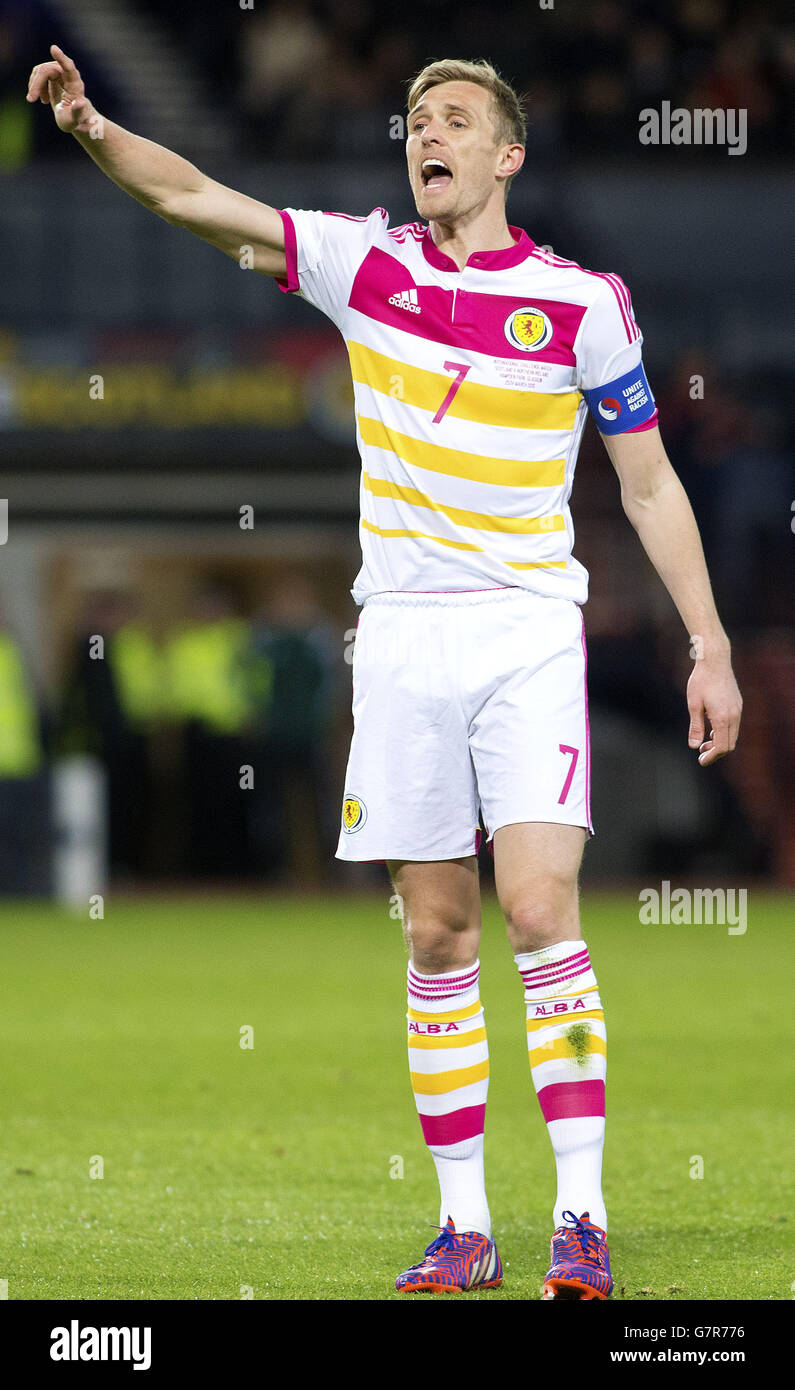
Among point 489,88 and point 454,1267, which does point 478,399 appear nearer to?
point 489,88

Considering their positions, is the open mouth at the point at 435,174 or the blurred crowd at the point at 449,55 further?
Answer: the blurred crowd at the point at 449,55

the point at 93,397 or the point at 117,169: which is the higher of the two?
the point at 93,397

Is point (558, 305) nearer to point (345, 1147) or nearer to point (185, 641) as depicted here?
point (345, 1147)

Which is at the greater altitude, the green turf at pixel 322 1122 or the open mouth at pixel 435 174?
the open mouth at pixel 435 174

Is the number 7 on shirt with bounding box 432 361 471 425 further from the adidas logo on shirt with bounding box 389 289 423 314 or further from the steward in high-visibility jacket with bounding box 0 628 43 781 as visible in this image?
the steward in high-visibility jacket with bounding box 0 628 43 781

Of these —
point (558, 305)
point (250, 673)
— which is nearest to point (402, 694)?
point (558, 305)

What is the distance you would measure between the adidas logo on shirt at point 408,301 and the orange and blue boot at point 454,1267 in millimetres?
2001

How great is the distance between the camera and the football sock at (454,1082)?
4578mm

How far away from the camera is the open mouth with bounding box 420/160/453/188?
4520 millimetres

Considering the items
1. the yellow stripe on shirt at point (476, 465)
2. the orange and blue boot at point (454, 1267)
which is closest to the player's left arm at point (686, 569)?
the yellow stripe on shirt at point (476, 465)

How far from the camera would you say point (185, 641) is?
1647cm

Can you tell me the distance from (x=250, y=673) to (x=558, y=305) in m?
11.7

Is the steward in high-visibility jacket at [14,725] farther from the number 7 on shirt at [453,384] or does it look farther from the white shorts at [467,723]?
the number 7 on shirt at [453,384]

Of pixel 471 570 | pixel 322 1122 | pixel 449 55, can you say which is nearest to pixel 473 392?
pixel 471 570
